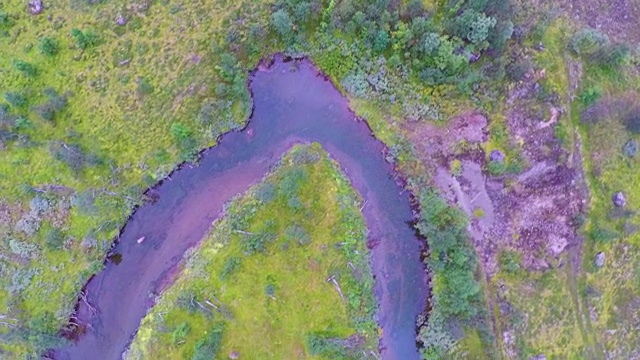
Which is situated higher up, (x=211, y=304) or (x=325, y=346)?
(x=211, y=304)

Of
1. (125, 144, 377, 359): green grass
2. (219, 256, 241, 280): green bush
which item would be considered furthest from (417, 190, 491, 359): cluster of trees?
(219, 256, 241, 280): green bush

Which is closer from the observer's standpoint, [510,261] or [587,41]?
[587,41]

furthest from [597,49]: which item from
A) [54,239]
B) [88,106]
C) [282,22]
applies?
[54,239]

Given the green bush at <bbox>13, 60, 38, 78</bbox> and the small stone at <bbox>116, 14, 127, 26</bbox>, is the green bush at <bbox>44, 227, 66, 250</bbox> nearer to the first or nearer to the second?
the green bush at <bbox>13, 60, 38, 78</bbox>

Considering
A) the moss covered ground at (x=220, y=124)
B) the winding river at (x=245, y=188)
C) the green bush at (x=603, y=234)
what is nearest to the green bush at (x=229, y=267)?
the moss covered ground at (x=220, y=124)

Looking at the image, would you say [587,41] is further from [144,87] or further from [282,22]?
[144,87]

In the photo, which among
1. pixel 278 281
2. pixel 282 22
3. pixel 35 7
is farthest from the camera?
pixel 35 7

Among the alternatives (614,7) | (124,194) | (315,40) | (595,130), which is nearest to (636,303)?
(595,130)

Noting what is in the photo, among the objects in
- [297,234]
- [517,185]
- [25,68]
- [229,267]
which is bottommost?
[517,185]
